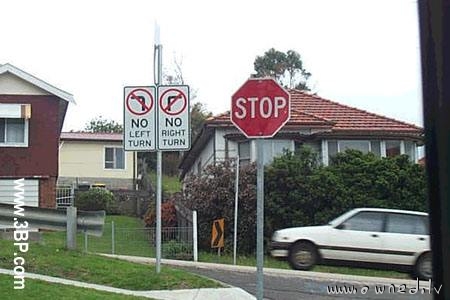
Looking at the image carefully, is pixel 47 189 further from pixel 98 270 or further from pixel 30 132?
pixel 98 270

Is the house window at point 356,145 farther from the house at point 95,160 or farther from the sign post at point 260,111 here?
the house at point 95,160

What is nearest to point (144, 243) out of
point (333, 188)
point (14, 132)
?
point (333, 188)

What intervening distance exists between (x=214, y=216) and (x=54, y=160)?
7.38 m

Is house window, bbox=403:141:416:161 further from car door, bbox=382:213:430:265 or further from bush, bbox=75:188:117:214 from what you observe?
car door, bbox=382:213:430:265

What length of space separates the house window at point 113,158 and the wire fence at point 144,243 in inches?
908

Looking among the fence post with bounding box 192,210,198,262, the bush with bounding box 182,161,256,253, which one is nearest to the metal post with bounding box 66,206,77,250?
the fence post with bounding box 192,210,198,262

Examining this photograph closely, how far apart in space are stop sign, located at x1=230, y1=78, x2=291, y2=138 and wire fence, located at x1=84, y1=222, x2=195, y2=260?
1137 centimetres

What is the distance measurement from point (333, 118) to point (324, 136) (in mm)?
2191

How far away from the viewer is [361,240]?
8461mm

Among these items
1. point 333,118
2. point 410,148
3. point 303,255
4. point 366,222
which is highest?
point 333,118

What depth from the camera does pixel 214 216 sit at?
21.3 metres

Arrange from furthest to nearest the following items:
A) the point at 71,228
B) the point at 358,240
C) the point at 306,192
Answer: the point at 306,192 < the point at 71,228 < the point at 358,240

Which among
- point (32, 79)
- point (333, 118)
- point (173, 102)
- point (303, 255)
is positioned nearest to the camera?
point (303, 255)

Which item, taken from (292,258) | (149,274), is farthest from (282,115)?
(149,274)
